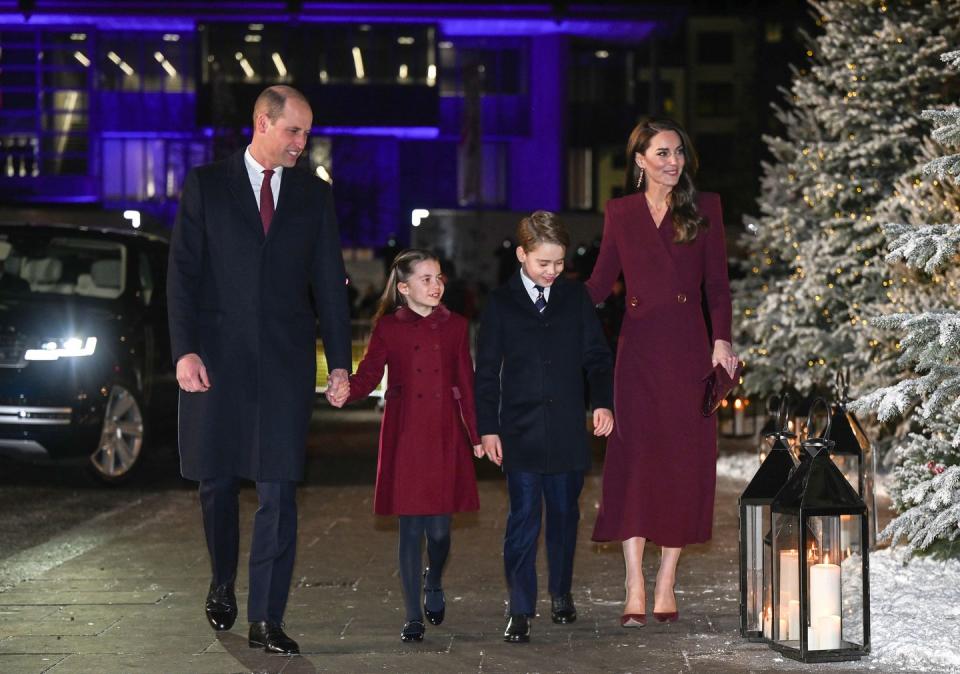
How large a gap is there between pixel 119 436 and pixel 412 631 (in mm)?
6537

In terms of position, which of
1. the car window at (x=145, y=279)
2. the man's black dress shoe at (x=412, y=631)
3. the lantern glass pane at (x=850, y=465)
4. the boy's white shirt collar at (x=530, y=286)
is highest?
the car window at (x=145, y=279)

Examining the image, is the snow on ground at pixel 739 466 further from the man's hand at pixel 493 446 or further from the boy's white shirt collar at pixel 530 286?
the man's hand at pixel 493 446

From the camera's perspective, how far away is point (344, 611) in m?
7.66

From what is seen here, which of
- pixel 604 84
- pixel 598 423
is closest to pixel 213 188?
pixel 598 423

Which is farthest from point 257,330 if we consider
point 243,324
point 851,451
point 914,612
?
point 851,451

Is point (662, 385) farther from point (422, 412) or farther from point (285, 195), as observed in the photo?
point (285, 195)

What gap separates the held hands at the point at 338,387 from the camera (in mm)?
6781

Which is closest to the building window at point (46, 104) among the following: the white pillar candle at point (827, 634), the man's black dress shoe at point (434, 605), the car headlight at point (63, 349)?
the car headlight at point (63, 349)

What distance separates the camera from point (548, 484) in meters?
7.31

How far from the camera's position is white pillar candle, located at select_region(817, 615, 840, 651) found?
633 cm

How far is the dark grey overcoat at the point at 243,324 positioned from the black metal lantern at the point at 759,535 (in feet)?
5.74

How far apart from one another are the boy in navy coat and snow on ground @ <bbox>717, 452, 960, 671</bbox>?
136cm

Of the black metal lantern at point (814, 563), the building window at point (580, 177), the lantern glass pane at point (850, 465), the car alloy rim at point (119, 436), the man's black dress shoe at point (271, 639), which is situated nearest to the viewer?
the black metal lantern at point (814, 563)

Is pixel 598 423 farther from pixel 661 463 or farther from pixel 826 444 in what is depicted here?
pixel 826 444
